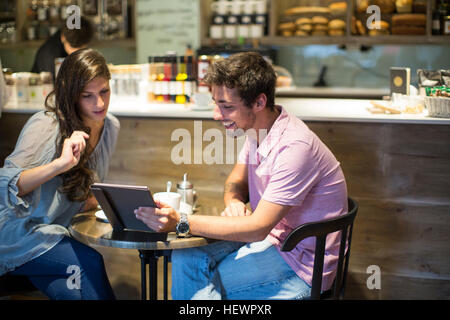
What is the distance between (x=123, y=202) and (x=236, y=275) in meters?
0.50

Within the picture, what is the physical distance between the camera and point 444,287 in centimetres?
267

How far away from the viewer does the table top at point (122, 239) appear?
1.81 m

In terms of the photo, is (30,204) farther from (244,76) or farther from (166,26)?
(166,26)

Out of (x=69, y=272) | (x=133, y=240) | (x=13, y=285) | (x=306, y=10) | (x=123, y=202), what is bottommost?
(x=13, y=285)

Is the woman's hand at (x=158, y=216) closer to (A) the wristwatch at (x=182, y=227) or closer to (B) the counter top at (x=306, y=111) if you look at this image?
(A) the wristwatch at (x=182, y=227)

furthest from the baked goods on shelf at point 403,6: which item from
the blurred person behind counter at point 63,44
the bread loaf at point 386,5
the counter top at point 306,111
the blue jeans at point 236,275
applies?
the blue jeans at point 236,275

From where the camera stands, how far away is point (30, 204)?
82.0 inches

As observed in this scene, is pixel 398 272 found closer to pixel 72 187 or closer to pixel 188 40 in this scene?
pixel 72 187

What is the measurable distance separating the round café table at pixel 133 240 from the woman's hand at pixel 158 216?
0.05 meters

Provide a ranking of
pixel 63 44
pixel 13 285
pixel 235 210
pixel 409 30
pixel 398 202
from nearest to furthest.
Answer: pixel 235 210 → pixel 13 285 → pixel 398 202 → pixel 63 44 → pixel 409 30

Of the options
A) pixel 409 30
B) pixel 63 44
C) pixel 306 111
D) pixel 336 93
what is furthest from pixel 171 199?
pixel 336 93

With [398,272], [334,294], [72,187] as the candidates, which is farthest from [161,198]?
[398,272]

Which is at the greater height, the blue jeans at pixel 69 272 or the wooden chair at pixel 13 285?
the blue jeans at pixel 69 272
